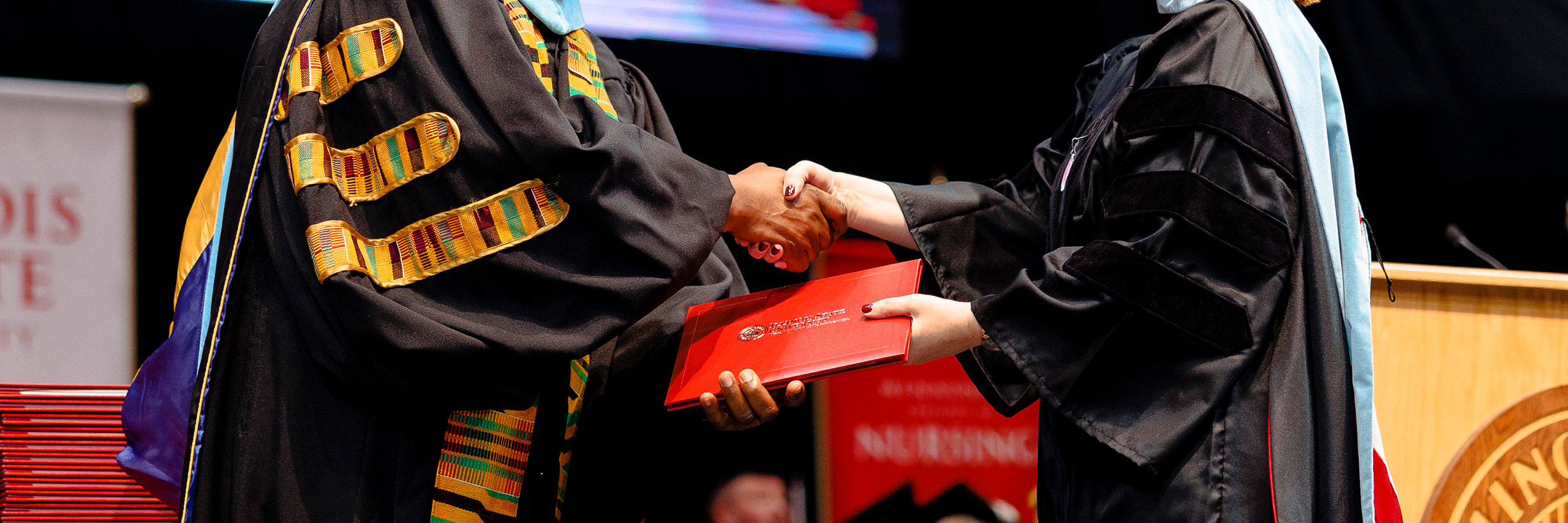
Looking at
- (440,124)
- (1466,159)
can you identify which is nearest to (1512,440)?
(440,124)

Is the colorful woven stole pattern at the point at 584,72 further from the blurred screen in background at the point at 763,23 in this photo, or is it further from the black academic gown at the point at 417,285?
the blurred screen in background at the point at 763,23

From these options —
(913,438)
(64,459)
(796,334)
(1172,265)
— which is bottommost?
(913,438)

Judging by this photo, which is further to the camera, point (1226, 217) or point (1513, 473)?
point (1513, 473)

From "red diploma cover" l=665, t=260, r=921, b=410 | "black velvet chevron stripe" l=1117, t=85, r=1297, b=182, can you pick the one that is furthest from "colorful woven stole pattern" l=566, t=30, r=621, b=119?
"black velvet chevron stripe" l=1117, t=85, r=1297, b=182

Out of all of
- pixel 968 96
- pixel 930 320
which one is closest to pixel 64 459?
pixel 930 320

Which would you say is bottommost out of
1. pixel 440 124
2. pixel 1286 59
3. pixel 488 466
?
pixel 488 466

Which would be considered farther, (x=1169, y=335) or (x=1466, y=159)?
(x=1466, y=159)

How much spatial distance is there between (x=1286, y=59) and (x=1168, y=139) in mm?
226

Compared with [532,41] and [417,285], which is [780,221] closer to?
[532,41]

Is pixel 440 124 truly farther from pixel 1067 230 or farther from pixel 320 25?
pixel 1067 230

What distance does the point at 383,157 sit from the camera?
6.14ft

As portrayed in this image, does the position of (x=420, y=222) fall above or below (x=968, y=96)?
above

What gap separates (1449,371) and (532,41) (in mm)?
1761

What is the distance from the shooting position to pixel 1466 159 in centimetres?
438
